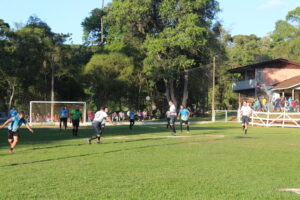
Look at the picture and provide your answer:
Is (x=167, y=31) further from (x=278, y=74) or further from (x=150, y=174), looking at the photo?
(x=150, y=174)

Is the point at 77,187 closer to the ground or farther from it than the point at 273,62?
closer to the ground

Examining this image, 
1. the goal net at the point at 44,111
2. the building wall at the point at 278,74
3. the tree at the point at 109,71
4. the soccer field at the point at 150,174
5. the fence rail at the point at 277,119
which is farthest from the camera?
the building wall at the point at 278,74

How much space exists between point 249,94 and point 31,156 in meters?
49.0

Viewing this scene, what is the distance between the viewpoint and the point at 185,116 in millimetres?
26531

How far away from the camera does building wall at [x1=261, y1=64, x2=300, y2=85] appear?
5462 centimetres

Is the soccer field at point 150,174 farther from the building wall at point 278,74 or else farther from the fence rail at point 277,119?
the building wall at point 278,74

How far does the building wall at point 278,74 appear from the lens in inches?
2151

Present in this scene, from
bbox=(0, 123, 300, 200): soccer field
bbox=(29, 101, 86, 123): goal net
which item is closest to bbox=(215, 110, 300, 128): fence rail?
bbox=(29, 101, 86, 123): goal net

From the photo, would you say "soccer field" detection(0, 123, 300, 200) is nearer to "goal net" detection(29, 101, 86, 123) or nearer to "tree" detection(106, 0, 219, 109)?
"goal net" detection(29, 101, 86, 123)

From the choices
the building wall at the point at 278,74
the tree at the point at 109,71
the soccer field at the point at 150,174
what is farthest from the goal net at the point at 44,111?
the soccer field at the point at 150,174

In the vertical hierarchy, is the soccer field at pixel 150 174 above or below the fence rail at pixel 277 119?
below

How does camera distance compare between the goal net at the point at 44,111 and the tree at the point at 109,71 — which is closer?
the goal net at the point at 44,111

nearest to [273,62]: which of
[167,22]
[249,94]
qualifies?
[249,94]

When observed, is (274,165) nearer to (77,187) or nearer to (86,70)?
Answer: (77,187)
